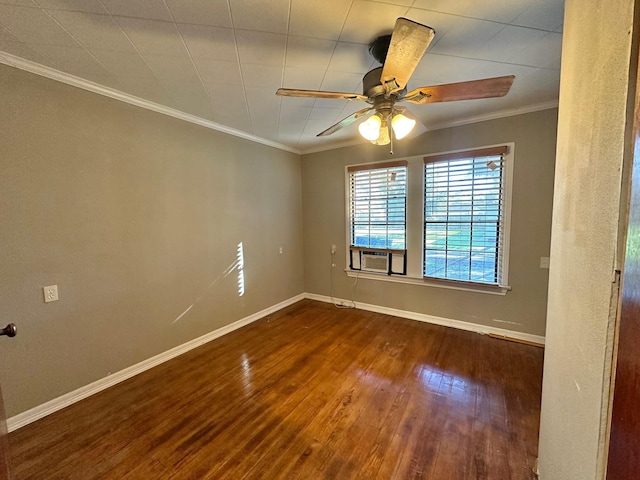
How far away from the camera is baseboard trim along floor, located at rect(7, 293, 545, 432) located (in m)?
1.91

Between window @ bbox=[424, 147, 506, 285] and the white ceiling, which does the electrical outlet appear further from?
window @ bbox=[424, 147, 506, 285]

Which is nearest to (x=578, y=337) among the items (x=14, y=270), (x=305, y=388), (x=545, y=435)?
(x=545, y=435)

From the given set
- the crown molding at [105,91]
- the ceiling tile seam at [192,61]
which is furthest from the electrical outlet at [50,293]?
the ceiling tile seam at [192,61]

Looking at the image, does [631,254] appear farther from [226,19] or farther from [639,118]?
[226,19]

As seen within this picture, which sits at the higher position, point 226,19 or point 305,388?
point 226,19

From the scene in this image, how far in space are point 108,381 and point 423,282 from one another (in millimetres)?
3558

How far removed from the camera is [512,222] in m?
2.88

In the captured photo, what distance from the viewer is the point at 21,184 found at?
1798 mm

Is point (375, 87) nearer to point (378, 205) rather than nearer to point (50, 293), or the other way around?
point (378, 205)

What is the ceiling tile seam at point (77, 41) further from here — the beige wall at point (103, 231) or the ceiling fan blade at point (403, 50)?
the ceiling fan blade at point (403, 50)

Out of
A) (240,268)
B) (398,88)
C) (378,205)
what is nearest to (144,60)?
(398,88)

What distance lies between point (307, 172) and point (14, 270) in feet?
11.5

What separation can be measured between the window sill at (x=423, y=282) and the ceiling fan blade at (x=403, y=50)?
2.57 meters

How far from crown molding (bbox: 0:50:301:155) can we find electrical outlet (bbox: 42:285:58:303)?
1.56m
